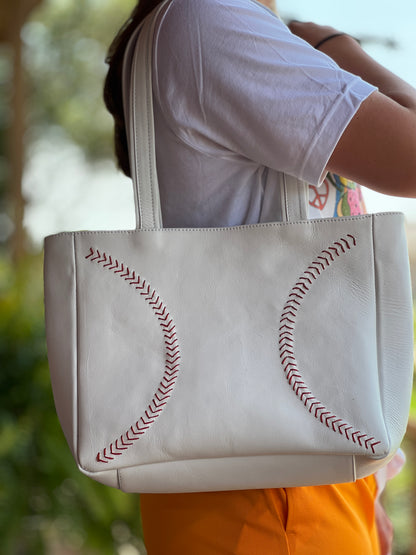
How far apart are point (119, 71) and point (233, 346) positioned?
1.50ft

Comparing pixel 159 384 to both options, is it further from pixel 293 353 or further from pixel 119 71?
pixel 119 71

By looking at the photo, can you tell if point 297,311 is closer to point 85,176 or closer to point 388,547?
point 388,547

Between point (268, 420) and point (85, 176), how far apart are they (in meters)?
6.43

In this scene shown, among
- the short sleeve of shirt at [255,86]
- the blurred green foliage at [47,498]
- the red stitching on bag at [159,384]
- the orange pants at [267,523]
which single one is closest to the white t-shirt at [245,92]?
the short sleeve of shirt at [255,86]

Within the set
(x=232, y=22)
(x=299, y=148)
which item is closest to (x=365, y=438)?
(x=299, y=148)

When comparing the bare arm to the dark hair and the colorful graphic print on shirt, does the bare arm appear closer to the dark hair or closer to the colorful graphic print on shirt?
the colorful graphic print on shirt

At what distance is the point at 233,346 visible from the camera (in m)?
0.71

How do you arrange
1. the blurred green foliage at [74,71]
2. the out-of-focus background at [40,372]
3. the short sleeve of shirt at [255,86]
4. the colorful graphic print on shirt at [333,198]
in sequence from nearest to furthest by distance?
the short sleeve of shirt at [255,86] → the colorful graphic print on shirt at [333,198] → the out-of-focus background at [40,372] → the blurred green foliage at [74,71]

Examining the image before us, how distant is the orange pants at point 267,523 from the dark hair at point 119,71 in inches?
21.2

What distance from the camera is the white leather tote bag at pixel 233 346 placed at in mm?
707

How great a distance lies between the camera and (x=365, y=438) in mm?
699

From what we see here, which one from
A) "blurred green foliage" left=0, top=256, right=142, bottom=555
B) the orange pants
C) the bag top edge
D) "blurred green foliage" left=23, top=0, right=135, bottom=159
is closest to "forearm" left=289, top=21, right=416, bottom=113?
the bag top edge

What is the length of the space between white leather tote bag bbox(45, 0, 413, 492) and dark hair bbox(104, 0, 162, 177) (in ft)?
0.54

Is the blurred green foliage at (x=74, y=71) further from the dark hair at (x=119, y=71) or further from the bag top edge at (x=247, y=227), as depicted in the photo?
the bag top edge at (x=247, y=227)
